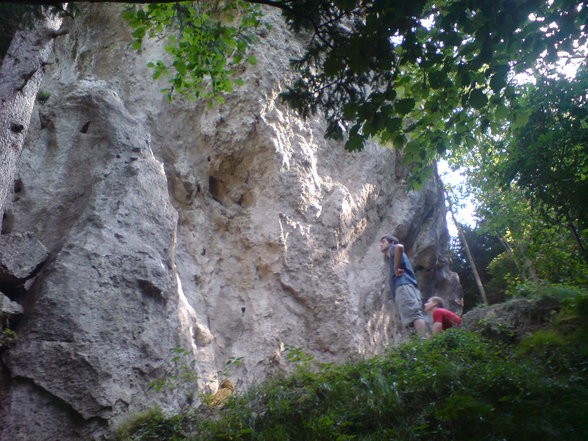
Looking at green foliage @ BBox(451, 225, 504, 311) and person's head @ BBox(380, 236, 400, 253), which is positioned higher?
green foliage @ BBox(451, 225, 504, 311)

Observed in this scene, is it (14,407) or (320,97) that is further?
(320,97)

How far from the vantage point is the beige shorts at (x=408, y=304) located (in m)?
8.63

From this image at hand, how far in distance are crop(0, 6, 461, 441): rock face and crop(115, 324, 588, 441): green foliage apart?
144cm

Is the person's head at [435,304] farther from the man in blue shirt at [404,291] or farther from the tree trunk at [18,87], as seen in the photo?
Answer: the tree trunk at [18,87]

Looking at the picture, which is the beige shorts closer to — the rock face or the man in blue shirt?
the man in blue shirt

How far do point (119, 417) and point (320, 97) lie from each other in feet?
14.0

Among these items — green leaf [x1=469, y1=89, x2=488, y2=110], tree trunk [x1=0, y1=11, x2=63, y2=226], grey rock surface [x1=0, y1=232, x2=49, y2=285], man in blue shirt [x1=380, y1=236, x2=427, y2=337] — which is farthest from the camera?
man in blue shirt [x1=380, y1=236, x2=427, y2=337]

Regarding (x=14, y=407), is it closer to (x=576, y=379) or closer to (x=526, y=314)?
(x=576, y=379)

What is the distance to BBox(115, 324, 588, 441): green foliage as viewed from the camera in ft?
12.8

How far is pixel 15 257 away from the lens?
6.12 meters

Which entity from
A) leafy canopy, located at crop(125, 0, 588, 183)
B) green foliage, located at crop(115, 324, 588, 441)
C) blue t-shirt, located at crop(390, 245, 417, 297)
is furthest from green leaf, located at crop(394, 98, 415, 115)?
blue t-shirt, located at crop(390, 245, 417, 297)

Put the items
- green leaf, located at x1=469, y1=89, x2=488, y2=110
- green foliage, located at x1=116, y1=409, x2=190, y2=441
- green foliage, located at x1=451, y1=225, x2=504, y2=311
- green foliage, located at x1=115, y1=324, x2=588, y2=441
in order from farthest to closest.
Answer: green foliage, located at x1=451, y1=225, x2=504, y2=311 < green foliage, located at x1=116, y1=409, x2=190, y2=441 < green leaf, located at x1=469, y1=89, x2=488, y2=110 < green foliage, located at x1=115, y1=324, x2=588, y2=441

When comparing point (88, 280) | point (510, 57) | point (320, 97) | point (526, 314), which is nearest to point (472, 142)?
point (510, 57)

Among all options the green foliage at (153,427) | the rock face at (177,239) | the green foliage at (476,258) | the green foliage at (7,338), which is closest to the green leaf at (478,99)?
the green foliage at (153,427)
